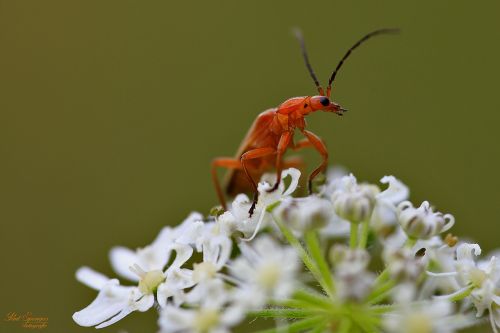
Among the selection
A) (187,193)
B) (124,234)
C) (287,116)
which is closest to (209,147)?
(187,193)

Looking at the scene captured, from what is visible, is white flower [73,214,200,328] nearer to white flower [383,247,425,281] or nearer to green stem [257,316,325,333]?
green stem [257,316,325,333]

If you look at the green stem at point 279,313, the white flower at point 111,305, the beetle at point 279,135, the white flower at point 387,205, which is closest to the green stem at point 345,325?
the green stem at point 279,313

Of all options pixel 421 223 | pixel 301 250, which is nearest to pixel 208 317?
pixel 301 250

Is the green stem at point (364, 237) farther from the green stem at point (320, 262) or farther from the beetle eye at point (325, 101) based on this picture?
the beetle eye at point (325, 101)

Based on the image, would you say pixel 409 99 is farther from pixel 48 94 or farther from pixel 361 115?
pixel 48 94

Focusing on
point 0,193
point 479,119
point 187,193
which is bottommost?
point 479,119

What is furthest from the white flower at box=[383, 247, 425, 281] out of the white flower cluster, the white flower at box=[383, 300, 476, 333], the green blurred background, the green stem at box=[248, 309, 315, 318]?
the green blurred background
